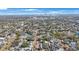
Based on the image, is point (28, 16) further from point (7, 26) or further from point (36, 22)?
point (7, 26)

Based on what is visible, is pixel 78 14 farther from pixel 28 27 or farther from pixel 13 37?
pixel 13 37

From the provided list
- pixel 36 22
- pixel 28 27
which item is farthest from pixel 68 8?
pixel 28 27
